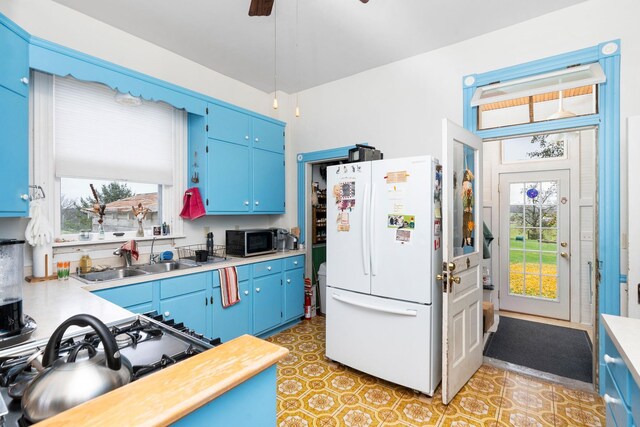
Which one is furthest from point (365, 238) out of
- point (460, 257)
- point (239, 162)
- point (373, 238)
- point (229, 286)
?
point (239, 162)

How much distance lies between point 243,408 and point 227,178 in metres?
2.71

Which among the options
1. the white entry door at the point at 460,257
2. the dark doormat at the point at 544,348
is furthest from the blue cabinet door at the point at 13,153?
the dark doormat at the point at 544,348

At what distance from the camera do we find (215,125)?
126 inches

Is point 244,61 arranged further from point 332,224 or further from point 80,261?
point 80,261

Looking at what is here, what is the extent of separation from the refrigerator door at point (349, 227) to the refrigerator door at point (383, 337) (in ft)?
0.45

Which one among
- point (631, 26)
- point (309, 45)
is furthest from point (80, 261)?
point (631, 26)

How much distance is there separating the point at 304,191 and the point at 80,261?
8.14ft

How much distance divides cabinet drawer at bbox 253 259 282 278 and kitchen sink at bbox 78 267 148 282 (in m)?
1.04

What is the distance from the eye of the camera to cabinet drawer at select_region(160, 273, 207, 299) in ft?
8.07

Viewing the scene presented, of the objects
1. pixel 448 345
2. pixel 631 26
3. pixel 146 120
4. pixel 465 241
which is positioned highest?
pixel 631 26

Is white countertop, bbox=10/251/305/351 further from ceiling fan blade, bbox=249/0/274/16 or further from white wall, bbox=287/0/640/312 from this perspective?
white wall, bbox=287/0/640/312

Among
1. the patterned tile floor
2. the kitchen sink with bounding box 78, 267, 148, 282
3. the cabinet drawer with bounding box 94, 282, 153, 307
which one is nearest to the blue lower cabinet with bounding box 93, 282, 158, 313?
the cabinet drawer with bounding box 94, 282, 153, 307

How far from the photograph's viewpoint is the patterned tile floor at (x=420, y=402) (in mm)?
2031

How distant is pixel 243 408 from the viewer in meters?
0.87
